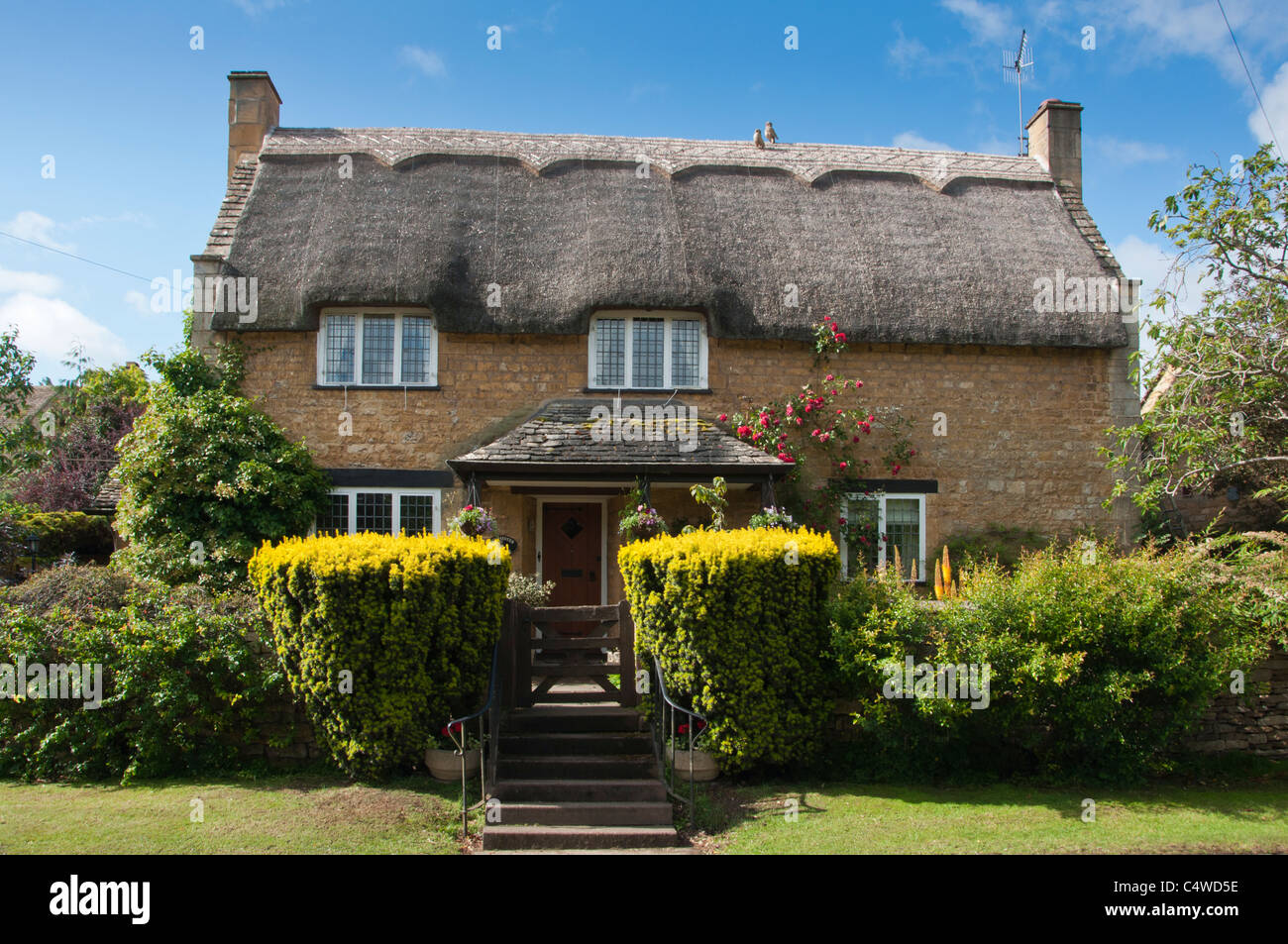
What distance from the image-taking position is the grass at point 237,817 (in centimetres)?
655

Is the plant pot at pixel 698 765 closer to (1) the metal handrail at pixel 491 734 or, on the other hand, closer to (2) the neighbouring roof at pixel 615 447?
(1) the metal handrail at pixel 491 734

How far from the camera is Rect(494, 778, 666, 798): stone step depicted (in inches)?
300

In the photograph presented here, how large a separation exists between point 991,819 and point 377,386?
983 cm

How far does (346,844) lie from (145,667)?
10.1 feet

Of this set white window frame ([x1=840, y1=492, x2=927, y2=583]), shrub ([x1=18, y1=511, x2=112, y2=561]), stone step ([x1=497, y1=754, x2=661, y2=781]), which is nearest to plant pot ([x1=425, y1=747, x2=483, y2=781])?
stone step ([x1=497, y1=754, x2=661, y2=781])

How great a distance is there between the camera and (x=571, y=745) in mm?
8359

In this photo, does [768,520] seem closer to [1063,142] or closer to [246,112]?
[1063,142]

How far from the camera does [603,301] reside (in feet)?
42.5

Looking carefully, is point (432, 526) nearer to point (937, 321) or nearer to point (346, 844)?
point (346, 844)

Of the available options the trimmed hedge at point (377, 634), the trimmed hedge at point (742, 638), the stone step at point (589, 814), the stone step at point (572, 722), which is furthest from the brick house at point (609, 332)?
the stone step at point (589, 814)

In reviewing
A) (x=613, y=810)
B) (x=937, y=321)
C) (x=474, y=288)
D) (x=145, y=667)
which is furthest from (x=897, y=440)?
(x=145, y=667)

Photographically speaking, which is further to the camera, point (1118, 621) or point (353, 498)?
point (353, 498)

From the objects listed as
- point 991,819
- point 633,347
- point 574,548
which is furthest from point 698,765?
point 633,347

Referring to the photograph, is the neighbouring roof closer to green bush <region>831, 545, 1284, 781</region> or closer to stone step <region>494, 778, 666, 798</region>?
green bush <region>831, 545, 1284, 781</region>
